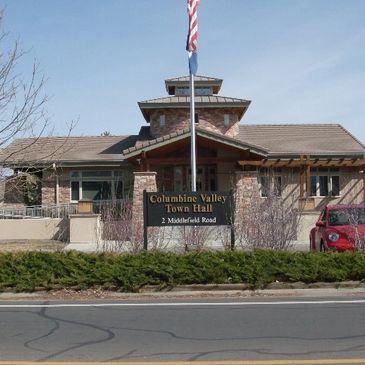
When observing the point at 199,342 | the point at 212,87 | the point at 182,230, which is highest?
the point at 212,87

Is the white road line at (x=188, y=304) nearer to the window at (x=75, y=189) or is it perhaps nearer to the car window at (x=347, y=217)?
the car window at (x=347, y=217)

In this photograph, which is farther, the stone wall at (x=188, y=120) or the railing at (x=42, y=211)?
the stone wall at (x=188, y=120)

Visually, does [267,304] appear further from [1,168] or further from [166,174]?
[166,174]

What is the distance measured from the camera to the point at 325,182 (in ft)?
101

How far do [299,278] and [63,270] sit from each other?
14.9ft

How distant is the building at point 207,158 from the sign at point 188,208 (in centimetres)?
1086

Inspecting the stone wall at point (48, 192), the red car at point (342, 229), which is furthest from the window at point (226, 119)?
the red car at point (342, 229)

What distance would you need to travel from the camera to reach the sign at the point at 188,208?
49.1 ft

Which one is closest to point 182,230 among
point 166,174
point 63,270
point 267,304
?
point 63,270

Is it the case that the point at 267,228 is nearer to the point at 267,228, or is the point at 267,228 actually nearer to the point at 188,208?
the point at 267,228

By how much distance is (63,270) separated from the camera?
465 inches

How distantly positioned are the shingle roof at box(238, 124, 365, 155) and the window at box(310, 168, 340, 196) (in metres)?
1.06

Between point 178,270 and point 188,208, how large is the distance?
12.0 ft

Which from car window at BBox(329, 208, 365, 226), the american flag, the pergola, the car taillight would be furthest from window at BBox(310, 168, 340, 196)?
the car taillight
